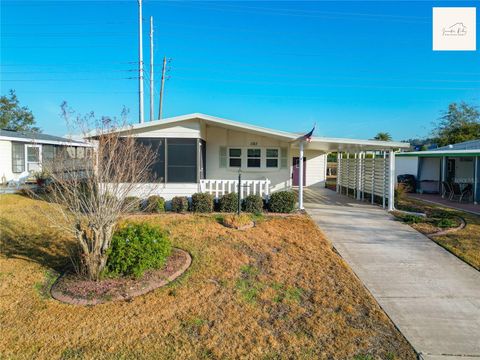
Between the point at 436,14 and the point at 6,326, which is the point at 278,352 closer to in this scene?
the point at 6,326

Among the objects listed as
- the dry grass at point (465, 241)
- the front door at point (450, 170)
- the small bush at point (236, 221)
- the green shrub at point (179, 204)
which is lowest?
the dry grass at point (465, 241)

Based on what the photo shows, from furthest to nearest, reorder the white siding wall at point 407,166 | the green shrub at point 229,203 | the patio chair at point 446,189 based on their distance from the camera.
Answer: the white siding wall at point 407,166 < the patio chair at point 446,189 < the green shrub at point 229,203

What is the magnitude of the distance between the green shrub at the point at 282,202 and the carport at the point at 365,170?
32.5 inches

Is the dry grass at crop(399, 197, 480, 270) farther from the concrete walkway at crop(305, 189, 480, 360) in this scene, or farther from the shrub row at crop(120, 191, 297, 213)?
the shrub row at crop(120, 191, 297, 213)

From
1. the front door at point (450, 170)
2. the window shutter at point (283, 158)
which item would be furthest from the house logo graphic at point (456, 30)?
the window shutter at point (283, 158)

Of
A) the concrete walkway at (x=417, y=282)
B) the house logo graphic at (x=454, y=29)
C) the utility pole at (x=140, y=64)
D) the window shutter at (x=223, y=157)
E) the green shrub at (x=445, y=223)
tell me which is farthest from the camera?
the utility pole at (x=140, y=64)

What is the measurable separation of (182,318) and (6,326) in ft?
6.63

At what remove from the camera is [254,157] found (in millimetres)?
12867

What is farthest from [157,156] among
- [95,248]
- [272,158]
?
[95,248]

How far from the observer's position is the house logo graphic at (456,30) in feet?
37.3

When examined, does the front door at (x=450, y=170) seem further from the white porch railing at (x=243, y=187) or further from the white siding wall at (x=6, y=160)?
the white siding wall at (x=6, y=160)

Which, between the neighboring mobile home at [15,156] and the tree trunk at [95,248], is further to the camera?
the neighboring mobile home at [15,156]

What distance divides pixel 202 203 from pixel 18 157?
43.3 ft

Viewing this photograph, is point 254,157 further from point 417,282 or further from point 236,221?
point 417,282
